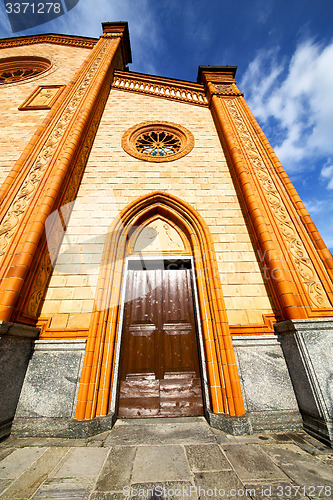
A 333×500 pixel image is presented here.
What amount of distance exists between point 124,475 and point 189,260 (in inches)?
139

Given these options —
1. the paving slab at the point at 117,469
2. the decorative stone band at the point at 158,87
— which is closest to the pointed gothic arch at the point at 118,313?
the paving slab at the point at 117,469

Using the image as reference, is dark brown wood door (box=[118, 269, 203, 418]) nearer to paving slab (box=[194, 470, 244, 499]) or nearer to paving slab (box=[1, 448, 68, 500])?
paving slab (box=[1, 448, 68, 500])

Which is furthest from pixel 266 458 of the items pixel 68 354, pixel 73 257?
pixel 73 257

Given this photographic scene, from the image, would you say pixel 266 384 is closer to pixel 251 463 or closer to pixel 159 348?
pixel 251 463

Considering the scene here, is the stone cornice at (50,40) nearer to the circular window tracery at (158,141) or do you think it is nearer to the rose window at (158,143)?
the circular window tracery at (158,141)

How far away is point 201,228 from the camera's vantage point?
472 cm

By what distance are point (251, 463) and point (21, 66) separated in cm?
1602

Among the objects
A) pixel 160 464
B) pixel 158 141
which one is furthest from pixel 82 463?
pixel 158 141

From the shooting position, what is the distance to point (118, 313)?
4000 mm

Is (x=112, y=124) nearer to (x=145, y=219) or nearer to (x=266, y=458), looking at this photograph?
(x=145, y=219)

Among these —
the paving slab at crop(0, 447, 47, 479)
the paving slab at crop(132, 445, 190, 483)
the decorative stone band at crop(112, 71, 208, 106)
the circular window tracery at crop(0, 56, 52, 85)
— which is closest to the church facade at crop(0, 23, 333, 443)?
the paving slab at crop(0, 447, 47, 479)

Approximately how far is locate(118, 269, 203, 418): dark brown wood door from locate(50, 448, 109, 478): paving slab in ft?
3.73

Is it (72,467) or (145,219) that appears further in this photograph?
(145,219)

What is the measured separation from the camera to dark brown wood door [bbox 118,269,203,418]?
3592 mm
